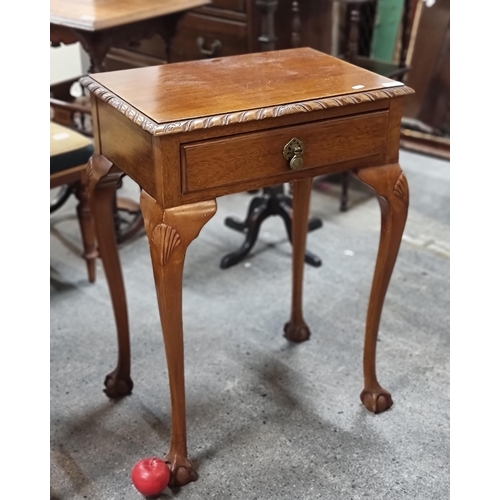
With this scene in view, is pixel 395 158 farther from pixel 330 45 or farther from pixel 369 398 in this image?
pixel 330 45

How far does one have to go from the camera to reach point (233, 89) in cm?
144

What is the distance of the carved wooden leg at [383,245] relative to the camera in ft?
5.11

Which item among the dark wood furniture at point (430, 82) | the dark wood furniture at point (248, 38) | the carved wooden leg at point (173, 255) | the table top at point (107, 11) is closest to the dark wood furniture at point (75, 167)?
the table top at point (107, 11)

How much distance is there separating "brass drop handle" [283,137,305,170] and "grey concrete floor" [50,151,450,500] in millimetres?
695

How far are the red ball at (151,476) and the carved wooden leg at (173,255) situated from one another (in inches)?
4.5

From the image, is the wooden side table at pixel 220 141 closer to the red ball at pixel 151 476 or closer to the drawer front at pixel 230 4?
the red ball at pixel 151 476

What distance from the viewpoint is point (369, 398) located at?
181cm

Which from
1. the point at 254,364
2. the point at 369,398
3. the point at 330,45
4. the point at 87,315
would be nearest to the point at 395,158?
the point at 369,398

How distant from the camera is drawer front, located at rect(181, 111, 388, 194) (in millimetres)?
1337

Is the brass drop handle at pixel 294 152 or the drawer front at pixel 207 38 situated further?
the drawer front at pixel 207 38

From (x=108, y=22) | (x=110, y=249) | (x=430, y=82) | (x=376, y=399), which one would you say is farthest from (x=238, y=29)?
(x=376, y=399)

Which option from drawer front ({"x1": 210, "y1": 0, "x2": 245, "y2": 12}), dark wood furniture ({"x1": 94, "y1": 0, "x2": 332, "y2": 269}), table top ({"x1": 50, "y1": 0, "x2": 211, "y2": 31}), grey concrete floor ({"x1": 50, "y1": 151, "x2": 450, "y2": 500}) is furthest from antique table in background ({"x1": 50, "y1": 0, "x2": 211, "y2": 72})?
grey concrete floor ({"x1": 50, "y1": 151, "x2": 450, "y2": 500})

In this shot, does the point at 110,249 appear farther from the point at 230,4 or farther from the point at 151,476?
the point at 230,4

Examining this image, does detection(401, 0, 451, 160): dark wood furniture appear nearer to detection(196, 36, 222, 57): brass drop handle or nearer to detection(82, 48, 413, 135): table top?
detection(196, 36, 222, 57): brass drop handle
